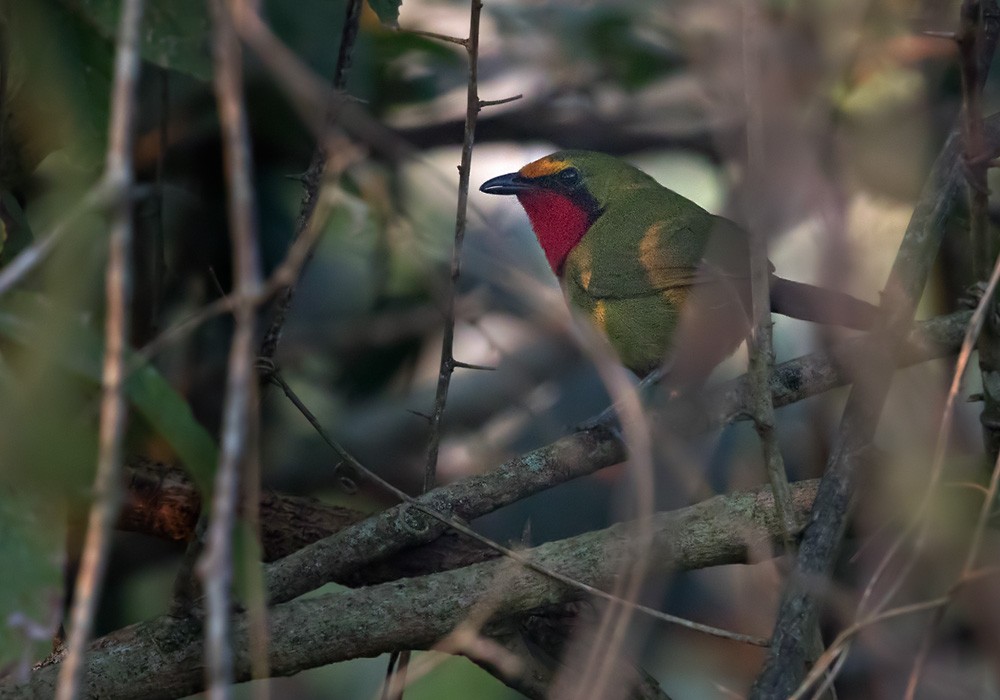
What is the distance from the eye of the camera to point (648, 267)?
3.94 metres

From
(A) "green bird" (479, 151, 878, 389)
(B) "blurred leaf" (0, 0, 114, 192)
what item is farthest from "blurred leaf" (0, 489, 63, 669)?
(A) "green bird" (479, 151, 878, 389)

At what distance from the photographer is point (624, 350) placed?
4.00 metres

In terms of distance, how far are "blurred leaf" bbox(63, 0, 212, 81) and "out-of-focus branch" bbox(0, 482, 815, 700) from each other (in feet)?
4.23

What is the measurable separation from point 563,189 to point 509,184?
237mm

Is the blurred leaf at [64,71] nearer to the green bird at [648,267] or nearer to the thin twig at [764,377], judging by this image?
the thin twig at [764,377]

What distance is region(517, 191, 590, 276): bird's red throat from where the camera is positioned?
4.52m

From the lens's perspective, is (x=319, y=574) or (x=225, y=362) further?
(x=225, y=362)

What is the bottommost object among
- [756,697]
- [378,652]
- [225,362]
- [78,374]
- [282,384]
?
[756,697]

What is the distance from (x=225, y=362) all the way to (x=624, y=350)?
1665mm

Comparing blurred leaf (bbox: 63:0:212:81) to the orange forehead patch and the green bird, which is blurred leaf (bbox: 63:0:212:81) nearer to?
the green bird

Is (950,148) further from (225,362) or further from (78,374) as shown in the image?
(225,362)

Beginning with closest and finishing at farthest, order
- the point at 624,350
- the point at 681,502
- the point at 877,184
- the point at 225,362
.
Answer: the point at 681,502, the point at 624,350, the point at 225,362, the point at 877,184

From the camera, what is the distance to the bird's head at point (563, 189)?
179 inches

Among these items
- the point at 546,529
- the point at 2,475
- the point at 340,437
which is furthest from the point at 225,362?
the point at 2,475
